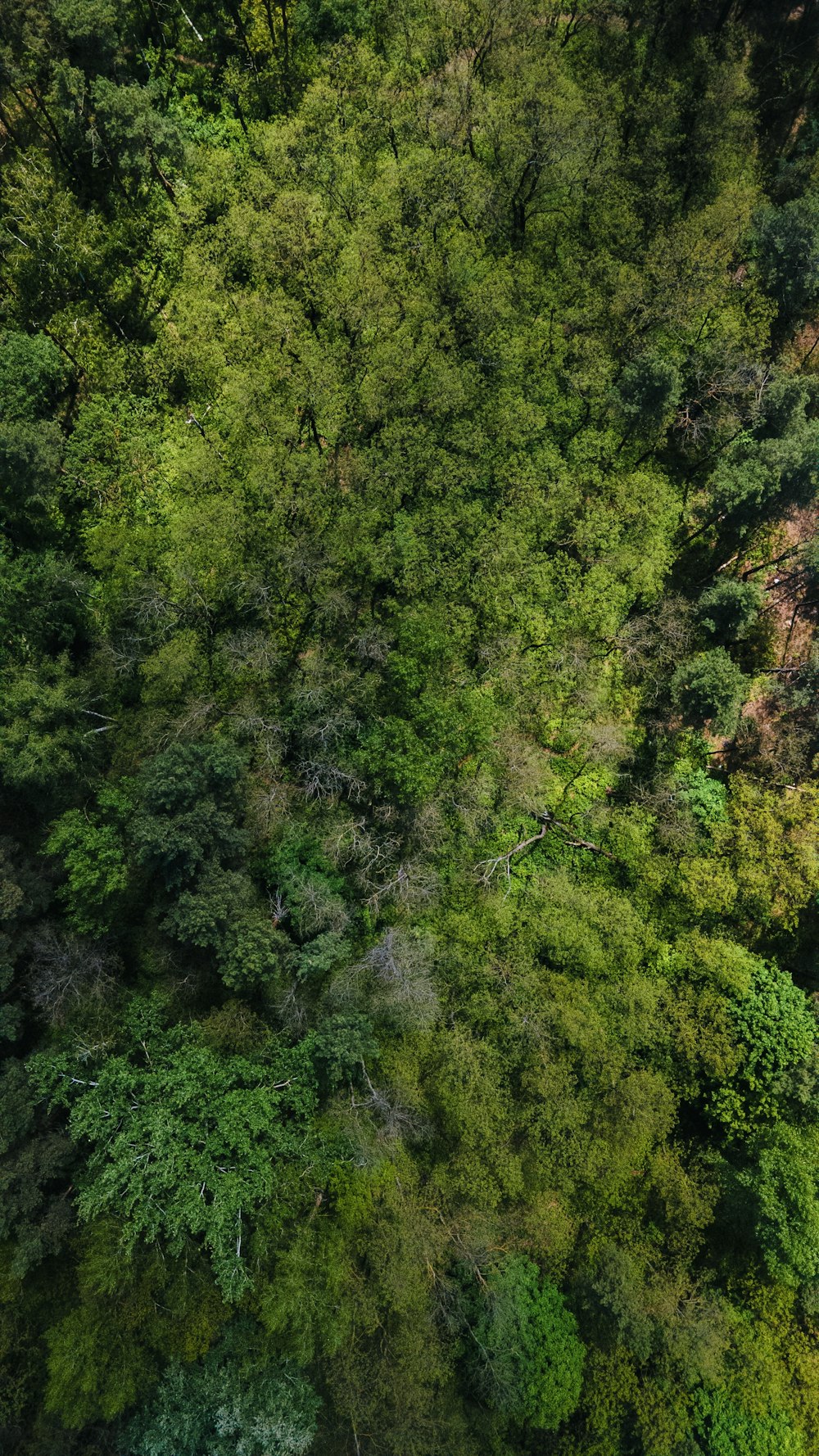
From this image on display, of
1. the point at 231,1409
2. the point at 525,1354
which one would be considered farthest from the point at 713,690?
the point at 231,1409

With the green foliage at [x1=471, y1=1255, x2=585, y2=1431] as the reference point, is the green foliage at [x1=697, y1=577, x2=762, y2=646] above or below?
above

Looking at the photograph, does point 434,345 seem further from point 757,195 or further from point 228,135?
point 757,195

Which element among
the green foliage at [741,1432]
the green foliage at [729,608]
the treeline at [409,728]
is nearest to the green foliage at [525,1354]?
the treeline at [409,728]

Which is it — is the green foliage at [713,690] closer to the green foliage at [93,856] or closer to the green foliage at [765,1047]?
the green foliage at [765,1047]

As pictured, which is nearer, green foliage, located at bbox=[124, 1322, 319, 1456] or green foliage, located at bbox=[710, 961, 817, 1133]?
green foliage, located at bbox=[124, 1322, 319, 1456]

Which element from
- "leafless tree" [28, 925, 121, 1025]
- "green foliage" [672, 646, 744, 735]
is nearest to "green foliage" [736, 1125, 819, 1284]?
"green foliage" [672, 646, 744, 735]

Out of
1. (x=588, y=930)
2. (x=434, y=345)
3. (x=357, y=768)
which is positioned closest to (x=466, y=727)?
(x=357, y=768)

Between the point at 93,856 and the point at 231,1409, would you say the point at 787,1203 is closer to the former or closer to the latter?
the point at 231,1409

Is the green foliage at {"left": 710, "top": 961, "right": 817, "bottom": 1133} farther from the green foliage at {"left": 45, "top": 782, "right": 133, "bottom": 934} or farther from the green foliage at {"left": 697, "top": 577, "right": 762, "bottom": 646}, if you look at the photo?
the green foliage at {"left": 45, "top": 782, "right": 133, "bottom": 934}
